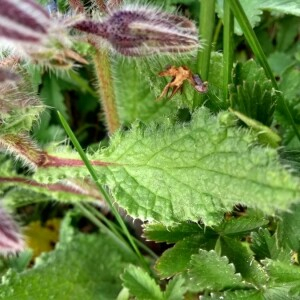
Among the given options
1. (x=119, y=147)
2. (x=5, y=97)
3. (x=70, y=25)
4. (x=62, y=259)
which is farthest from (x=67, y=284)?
(x=70, y=25)

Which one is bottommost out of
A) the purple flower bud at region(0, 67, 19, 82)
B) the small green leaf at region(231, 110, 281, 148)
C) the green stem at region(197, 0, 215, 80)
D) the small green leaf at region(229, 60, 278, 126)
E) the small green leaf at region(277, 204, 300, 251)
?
the small green leaf at region(277, 204, 300, 251)

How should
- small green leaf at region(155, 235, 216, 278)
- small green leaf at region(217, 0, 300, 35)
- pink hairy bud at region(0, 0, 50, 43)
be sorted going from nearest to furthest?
pink hairy bud at region(0, 0, 50, 43)
small green leaf at region(155, 235, 216, 278)
small green leaf at region(217, 0, 300, 35)

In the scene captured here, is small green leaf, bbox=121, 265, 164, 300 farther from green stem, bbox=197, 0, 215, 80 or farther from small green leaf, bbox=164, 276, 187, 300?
green stem, bbox=197, 0, 215, 80

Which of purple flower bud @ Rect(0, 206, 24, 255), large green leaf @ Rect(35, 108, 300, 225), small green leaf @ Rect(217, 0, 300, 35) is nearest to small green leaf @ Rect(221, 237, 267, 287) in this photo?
large green leaf @ Rect(35, 108, 300, 225)

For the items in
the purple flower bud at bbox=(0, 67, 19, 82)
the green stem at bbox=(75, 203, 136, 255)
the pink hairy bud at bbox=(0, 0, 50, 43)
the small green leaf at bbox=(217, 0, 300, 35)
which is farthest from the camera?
the green stem at bbox=(75, 203, 136, 255)

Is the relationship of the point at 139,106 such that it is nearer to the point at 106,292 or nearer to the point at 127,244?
the point at 127,244

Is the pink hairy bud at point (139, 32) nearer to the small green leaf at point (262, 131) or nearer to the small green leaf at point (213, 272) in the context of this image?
the small green leaf at point (262, 131)

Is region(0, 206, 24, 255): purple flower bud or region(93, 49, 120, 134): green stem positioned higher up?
region(93, 49, 120, 134): green stem

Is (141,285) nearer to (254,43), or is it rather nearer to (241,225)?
→ (241,225)
